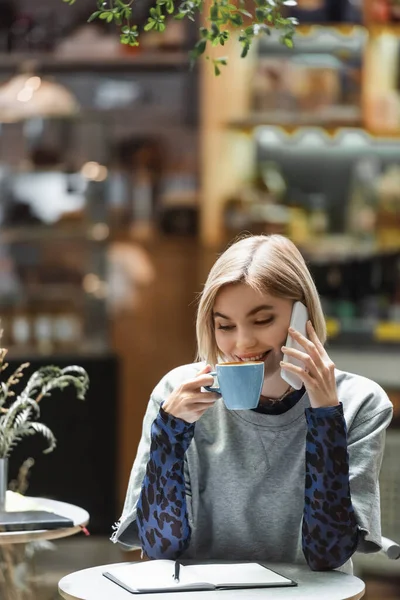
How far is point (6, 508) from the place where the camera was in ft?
7.63

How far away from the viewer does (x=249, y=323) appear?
1.92 m

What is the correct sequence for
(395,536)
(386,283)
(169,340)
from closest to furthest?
(395,536)
(386,283)
(169,340)

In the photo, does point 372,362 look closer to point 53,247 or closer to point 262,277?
point 53,247

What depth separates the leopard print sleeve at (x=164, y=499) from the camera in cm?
192

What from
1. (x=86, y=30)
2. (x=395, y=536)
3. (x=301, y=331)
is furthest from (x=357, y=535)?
(x=86, y=30)

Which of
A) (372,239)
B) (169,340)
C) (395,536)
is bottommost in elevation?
(395,536)

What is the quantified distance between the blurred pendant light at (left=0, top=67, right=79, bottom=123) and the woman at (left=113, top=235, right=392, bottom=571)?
3.27 meters

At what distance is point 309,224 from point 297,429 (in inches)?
132

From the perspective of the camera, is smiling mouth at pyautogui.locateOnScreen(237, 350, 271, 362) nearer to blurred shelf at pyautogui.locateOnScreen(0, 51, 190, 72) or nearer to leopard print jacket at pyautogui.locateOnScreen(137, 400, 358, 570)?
leopard print jacket at pyautogui.locateOnScreen(137, 400, 358, 570)

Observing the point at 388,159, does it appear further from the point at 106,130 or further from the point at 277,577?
the point at 277,577

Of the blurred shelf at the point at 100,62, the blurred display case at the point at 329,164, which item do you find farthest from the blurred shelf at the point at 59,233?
the blurred shelf at the point at 100,62

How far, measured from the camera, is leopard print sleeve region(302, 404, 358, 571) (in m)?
1.84

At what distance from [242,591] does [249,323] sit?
44 centimetres

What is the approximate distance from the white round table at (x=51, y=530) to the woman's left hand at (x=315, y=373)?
63cm
